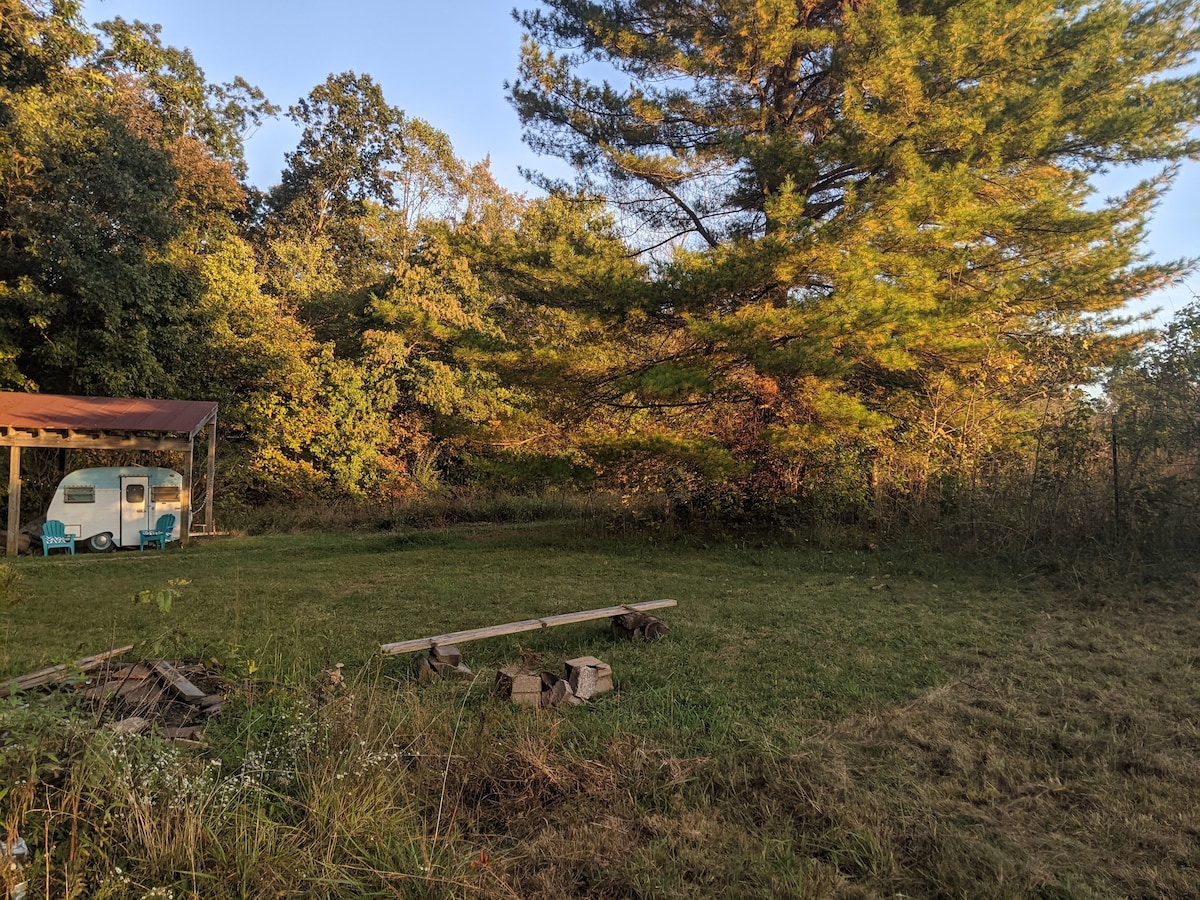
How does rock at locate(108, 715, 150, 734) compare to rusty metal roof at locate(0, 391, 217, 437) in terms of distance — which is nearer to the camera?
rock at locate(108, 715, 150, 734)

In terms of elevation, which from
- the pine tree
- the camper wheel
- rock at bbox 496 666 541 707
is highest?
the pine tree

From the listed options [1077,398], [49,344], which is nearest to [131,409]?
[49,344]

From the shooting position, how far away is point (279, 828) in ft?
7.64

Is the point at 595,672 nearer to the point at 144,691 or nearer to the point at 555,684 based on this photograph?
the point at 555,684

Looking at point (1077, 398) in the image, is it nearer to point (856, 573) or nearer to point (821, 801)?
point (856, 573)

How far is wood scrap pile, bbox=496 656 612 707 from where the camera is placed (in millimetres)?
3875

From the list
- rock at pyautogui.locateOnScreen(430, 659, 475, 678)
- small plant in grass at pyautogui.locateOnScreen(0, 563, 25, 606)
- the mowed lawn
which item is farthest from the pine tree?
small plant in grass at pyautogui.locateOnScreen(0, 563, 25, 606)

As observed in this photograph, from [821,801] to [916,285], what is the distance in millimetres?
8237

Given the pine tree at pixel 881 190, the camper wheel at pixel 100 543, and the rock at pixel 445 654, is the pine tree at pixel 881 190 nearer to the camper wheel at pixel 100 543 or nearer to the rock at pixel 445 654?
the rock at pixel 445 654

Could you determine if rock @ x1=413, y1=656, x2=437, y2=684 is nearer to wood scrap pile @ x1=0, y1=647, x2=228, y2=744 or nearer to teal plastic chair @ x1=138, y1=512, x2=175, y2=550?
wood scrap pile @ x1=0, y1=647, x2=228, y2=744

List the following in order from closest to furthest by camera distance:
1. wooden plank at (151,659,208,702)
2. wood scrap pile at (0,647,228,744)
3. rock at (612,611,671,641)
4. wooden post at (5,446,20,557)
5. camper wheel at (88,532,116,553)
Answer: wood scrap pile at (0,647,228,744)
wooden plank at (151,659,208,702)
rock at (612,611,671,641)
wooden post at (5,446,20,557)
camper wheel at (88,532,116,553)

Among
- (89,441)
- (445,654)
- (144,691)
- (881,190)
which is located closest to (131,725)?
(144,691)

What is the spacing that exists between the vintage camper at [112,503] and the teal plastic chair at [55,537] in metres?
0.08

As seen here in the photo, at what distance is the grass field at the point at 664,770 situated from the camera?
85.6 inches
